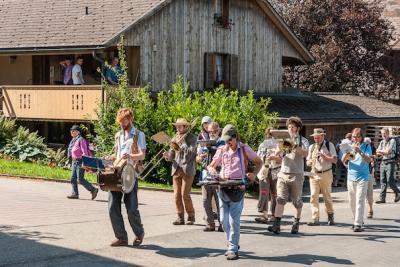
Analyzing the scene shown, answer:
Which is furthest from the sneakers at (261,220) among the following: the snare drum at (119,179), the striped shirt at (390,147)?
the striped shirt at (390,147)

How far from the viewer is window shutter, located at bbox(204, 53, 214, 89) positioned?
98.0ft

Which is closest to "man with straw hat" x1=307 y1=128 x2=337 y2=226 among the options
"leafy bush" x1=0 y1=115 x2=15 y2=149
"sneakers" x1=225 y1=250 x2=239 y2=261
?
"sneakers" x1=225 y1=250 x2=239 y2=261

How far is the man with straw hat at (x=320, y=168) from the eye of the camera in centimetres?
1455

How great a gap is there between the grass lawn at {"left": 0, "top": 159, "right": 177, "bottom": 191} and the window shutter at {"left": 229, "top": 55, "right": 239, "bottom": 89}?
30.4 feet

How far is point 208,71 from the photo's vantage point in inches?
1181

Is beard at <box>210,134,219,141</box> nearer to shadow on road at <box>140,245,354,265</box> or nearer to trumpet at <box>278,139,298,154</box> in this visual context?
trumpet at <box>278,139,298,154</box>

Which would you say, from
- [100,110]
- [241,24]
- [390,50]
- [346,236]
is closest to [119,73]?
[100,110]

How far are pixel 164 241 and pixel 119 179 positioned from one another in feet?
4.95

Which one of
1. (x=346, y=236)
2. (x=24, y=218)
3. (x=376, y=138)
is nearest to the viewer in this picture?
(x=346, y=236)

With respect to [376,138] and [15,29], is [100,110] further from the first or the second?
[376,138]

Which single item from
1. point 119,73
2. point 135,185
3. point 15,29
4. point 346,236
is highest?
point 15,29

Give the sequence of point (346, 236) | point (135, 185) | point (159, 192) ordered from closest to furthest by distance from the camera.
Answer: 1. point (135, 185)
2. point (346, 236)
3. point (159, 192)

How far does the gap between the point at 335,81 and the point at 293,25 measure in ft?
12.5

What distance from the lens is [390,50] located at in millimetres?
44625
